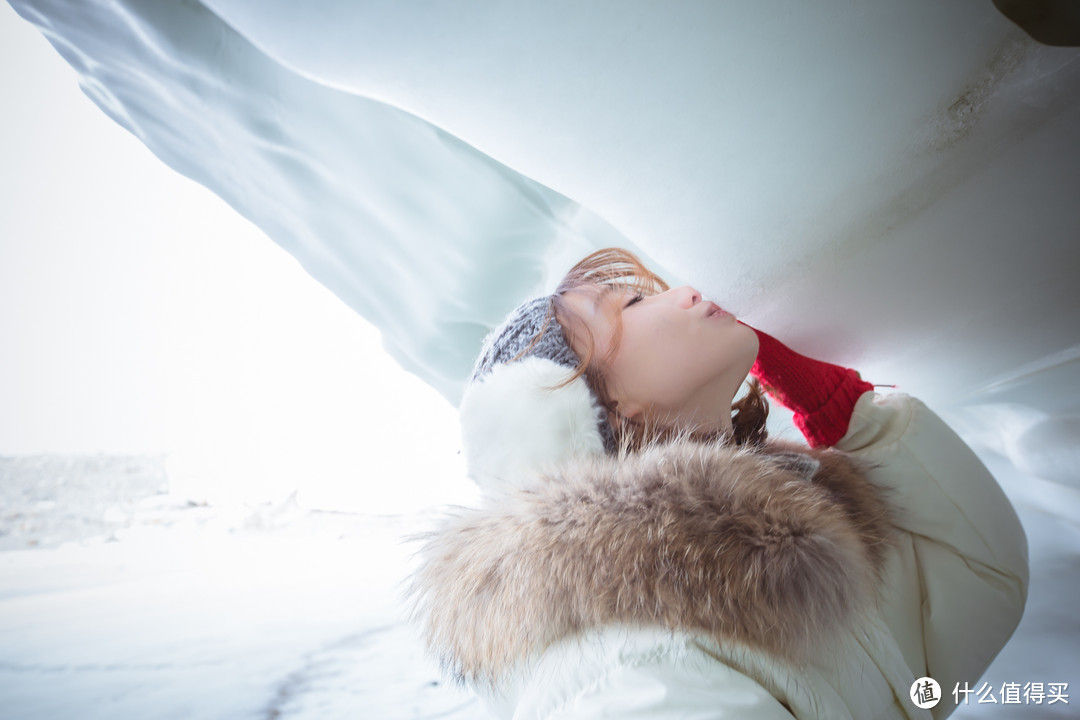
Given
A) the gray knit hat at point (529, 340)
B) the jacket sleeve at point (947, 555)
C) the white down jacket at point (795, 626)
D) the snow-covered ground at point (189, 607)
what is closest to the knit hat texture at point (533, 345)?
the gray knit hat at point (529, 340)

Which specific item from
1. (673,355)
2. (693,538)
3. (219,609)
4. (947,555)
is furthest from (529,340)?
(219,609)

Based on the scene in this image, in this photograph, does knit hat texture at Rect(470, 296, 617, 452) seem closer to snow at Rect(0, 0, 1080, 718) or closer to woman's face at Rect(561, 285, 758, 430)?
woman's face at Rect(561, 285, 758, 430)

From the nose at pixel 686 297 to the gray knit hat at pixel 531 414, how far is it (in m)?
0.13

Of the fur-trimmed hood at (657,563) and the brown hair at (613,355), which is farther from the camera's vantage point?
the brown hair at (613,355)

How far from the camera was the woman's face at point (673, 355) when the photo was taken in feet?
1.70

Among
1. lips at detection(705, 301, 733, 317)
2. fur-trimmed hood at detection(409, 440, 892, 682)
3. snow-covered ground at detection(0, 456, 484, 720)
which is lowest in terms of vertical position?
snow-covered ground at detection(0, 456, 484, 720)

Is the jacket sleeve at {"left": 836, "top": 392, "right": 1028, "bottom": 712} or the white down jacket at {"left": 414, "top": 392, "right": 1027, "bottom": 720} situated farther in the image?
Answer: the jacket sleeve at {"left": 836, "top": 392, "right": 1028, "bottom": 712}

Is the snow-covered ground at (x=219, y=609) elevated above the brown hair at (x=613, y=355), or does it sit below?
below

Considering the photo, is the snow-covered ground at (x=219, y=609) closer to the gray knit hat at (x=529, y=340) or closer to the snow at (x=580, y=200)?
the snow at (x=580, y=200)

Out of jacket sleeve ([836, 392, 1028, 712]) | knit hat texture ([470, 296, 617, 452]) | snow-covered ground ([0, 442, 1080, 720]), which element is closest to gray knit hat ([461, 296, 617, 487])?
knit hat texture ([470, 296, 617, 452])

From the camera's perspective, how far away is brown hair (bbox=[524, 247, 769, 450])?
1.71ft

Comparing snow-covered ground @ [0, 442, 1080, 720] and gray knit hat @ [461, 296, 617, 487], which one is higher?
gray knit hat @ [461, 296, 617, 487]

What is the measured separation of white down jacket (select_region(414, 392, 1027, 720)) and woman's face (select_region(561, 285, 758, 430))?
126 mm

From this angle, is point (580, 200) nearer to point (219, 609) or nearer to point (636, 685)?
point (636, 685)
